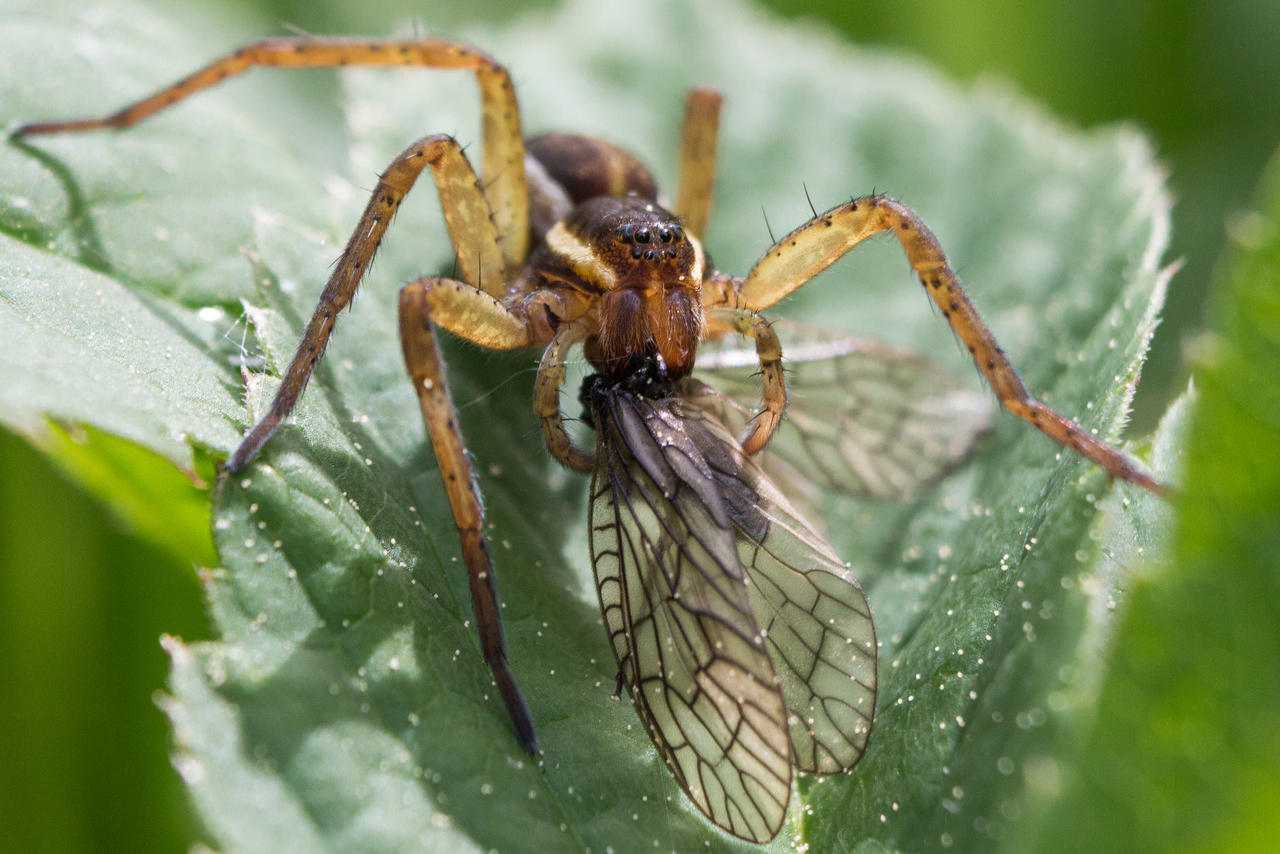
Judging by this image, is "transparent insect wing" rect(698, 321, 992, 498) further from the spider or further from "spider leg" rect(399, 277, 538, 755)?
"spider leg" rect(399, 277, 538, 755)

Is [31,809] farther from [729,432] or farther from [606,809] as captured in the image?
[729,432]

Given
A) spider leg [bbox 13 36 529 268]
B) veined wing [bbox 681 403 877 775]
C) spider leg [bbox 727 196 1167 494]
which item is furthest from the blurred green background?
spider leg [bbox 13 36 529 268]

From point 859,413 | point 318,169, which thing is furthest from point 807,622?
point 318,169

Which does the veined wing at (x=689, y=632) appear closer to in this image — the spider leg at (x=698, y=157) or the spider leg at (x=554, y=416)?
the spider leg at (x=554, y=416)

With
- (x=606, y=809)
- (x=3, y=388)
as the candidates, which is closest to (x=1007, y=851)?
(x=606, y=809)

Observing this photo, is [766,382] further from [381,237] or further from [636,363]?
[381,237]

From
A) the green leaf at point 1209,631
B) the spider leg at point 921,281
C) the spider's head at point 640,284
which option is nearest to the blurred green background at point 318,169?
the green leaf at point 1209,631
